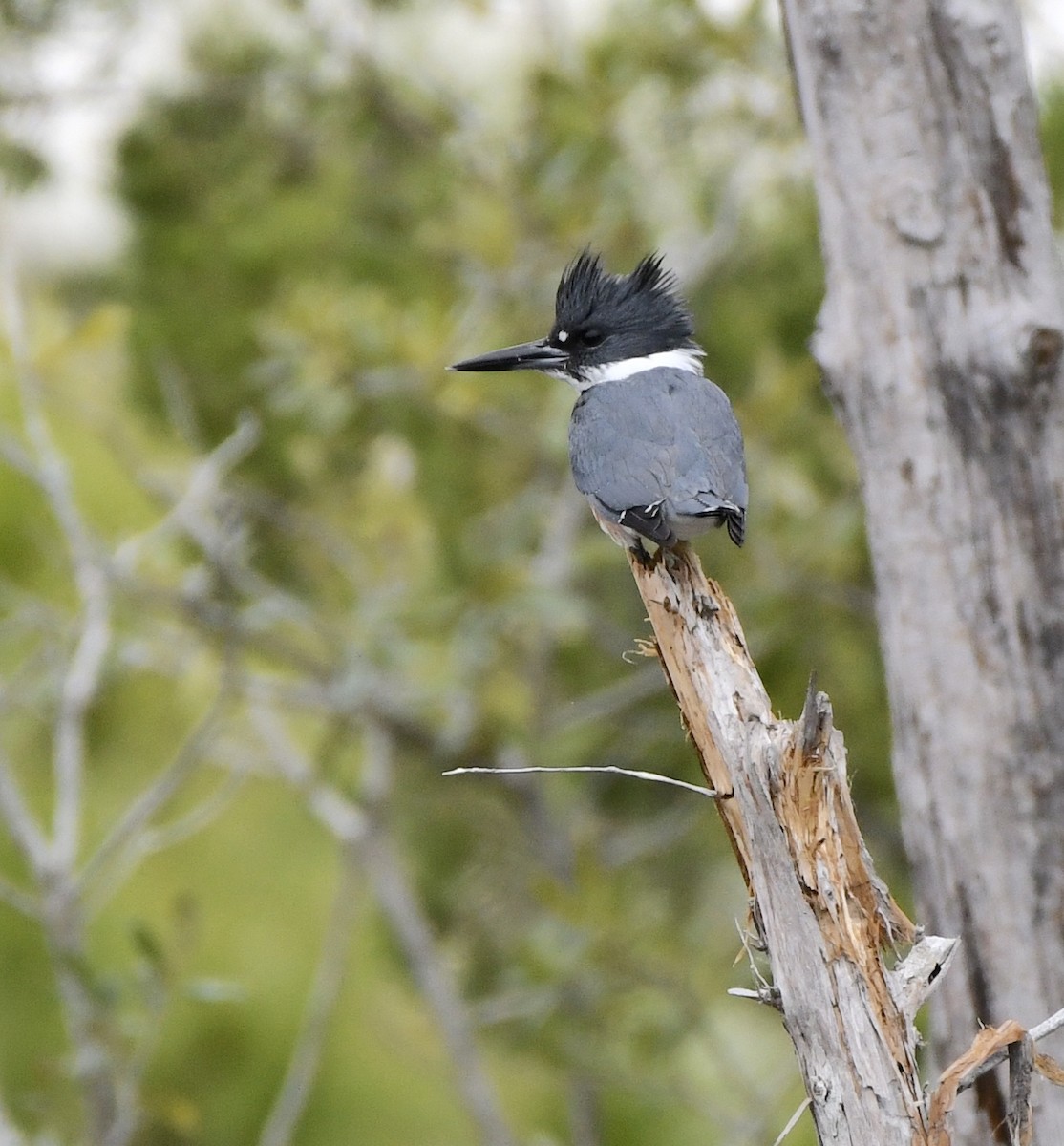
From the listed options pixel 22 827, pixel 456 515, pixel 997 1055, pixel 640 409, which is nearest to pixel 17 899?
pixel 22 827

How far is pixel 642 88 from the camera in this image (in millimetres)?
5062

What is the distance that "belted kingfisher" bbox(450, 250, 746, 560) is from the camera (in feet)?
9.14

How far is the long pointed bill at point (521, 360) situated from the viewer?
3.67 metres

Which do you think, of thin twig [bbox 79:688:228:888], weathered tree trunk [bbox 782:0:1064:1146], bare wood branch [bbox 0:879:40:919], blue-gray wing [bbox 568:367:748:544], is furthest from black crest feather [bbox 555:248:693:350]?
bare wood branch [bbox 0:879:40:919]

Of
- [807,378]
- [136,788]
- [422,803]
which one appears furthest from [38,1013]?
[807,378]

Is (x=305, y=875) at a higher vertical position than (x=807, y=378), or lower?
lower

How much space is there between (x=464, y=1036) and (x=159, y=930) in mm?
2633

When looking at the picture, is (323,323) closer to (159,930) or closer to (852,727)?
(852,727)

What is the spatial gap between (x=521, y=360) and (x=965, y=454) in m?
1.34

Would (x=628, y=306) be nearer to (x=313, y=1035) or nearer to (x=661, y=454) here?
(x=661, y=454)

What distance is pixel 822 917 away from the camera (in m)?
1.85

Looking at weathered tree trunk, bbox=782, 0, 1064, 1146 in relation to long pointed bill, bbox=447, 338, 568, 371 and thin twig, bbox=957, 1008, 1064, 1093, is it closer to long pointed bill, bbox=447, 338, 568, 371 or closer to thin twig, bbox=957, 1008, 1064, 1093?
thin twig, bbox=957, 1008, 1064, 1093

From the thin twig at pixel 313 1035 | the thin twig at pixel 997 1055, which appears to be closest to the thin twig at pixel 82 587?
the thin twig at pixel 313 1035

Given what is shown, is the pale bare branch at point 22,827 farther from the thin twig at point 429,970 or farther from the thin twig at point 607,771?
the thin twig at point 607,771
